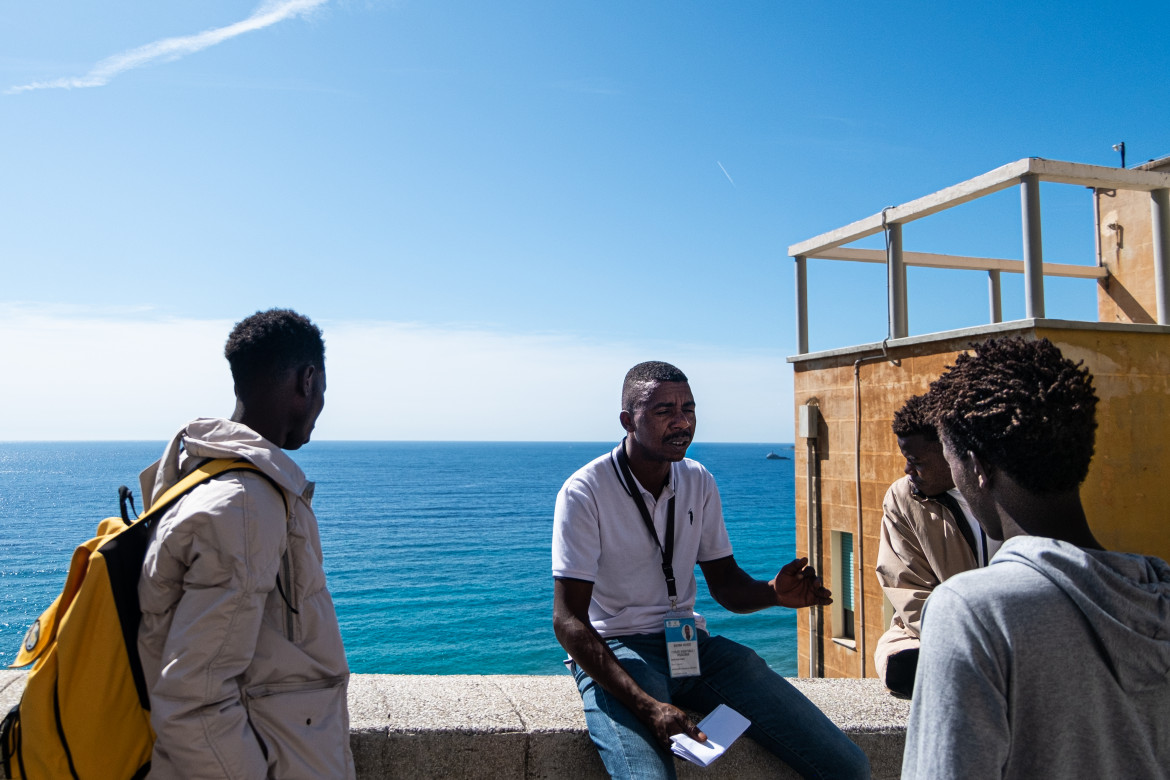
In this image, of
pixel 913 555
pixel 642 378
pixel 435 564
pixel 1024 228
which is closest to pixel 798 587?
pixel 913 555

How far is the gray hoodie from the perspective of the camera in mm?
1312

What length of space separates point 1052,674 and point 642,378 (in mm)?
2327

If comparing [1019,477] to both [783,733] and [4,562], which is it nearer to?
[783,733]

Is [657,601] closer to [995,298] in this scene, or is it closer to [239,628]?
[239,628]

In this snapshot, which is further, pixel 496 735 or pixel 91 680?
pixel 496 735

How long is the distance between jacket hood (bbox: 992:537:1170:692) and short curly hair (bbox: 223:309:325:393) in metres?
1.97

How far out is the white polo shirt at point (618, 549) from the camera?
318 centimetres

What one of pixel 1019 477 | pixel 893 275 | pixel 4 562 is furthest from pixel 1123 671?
pixel 4 562

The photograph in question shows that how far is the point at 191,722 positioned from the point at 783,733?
194 cm

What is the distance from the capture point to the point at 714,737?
8.97 feet

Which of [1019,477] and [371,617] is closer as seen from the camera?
[1019,477]

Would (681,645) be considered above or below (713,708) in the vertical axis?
above

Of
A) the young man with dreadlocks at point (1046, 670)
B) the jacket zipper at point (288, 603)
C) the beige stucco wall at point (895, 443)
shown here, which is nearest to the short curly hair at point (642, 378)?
the jacket zipper at point (288, 603)

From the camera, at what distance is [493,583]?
48.2 m
